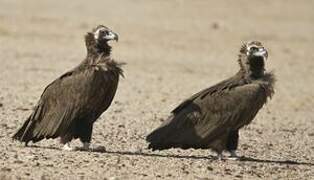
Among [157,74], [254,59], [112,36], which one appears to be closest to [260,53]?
[254,59]

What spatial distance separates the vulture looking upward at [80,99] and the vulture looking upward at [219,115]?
77 centimetres

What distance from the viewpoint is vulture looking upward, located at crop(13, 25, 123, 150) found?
1277cm

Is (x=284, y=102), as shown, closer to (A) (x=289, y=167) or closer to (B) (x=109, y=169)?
(A) (x=289, y=167)

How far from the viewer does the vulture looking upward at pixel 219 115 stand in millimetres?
12906

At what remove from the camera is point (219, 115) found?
12984 millimetres

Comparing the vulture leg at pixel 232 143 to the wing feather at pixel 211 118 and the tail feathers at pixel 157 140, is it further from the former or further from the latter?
the tail feathers at pixel 157 140

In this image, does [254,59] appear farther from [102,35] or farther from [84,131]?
[84,131]

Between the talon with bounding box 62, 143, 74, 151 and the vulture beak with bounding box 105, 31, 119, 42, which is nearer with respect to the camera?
the talon with bounding box 62, 143, 74, 151

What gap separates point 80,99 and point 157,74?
12.7m

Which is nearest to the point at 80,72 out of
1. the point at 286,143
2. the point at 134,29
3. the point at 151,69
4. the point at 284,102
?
the point at 286,143

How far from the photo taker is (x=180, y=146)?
13008 mm

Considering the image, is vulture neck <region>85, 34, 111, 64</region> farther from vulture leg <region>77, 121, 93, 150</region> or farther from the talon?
the talon

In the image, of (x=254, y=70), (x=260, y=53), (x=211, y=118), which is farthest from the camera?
(x=254, y=70)

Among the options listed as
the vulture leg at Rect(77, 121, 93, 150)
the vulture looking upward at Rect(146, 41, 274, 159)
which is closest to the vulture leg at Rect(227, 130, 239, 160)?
the vulture looking upward at Rect(146, 41, 274, 159)
